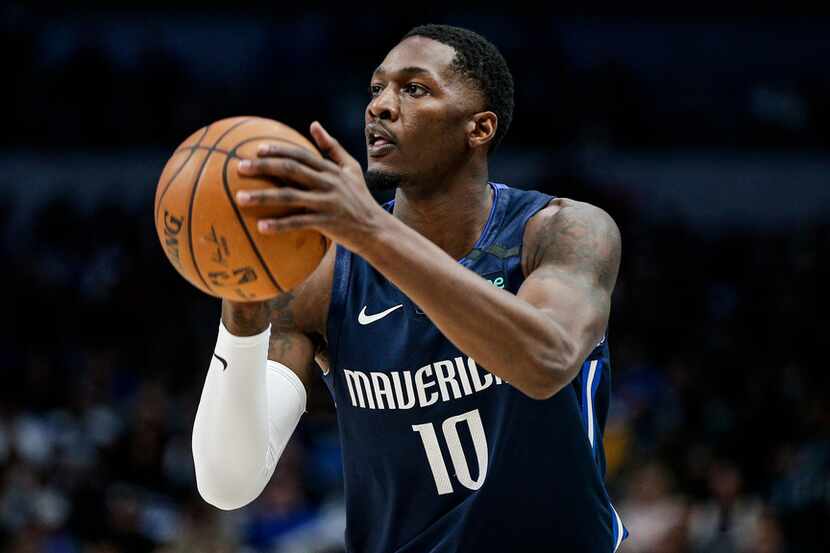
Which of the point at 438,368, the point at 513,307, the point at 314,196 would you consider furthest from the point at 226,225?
the point at 438,368

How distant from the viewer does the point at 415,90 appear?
349 cm

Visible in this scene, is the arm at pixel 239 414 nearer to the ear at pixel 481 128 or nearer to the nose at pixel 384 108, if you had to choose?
the nose at pixel 384 108

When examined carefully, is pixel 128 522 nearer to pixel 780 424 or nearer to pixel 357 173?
pixel 780 424

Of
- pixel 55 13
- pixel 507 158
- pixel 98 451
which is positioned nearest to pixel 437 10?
pixel 507 158

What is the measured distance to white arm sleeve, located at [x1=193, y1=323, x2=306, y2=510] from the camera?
10.4ft

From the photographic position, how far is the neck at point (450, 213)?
360 cm

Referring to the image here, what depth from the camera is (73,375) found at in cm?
967

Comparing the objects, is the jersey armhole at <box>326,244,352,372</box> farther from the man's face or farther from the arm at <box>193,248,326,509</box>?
the man's face

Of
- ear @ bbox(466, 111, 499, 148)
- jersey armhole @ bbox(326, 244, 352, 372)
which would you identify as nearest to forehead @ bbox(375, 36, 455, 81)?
ear @ bbox(466, 111, 499, 148)

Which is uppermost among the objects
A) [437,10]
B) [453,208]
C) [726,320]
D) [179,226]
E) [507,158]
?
[179,226]

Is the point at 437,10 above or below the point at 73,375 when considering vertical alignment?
above

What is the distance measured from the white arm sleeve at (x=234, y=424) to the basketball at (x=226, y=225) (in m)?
0.39

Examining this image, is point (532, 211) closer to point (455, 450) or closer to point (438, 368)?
point (438, 368)

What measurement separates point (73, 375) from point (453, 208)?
6.79m
